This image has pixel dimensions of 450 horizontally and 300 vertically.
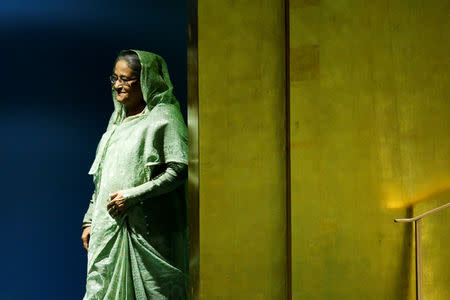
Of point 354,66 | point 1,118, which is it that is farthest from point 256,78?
point 1,118

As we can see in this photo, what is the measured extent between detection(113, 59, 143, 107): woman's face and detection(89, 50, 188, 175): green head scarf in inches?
2.6

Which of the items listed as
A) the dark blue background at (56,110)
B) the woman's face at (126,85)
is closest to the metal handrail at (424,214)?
the woman's face at (126,85)

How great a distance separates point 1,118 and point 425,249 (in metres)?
2.30

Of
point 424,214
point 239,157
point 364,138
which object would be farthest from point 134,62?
point 424,214

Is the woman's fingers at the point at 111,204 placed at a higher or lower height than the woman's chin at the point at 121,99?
lower

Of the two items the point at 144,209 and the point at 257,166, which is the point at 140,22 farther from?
the point at 257,166

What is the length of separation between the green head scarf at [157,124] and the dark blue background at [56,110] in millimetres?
623

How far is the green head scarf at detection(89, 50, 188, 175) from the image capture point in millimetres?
2471

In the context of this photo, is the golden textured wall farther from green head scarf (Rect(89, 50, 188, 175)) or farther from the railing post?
green head scarf (Rect(89, 50, 188, 175))

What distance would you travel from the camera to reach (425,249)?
179 centimetres

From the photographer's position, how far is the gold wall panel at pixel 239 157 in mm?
1840

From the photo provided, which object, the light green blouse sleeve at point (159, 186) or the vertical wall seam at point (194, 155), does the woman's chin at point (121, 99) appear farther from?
the vertical wall seam at point (194, 155)

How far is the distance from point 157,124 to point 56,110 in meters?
0.96

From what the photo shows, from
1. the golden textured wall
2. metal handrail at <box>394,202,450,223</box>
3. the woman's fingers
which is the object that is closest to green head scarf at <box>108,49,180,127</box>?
the woman's fingers
